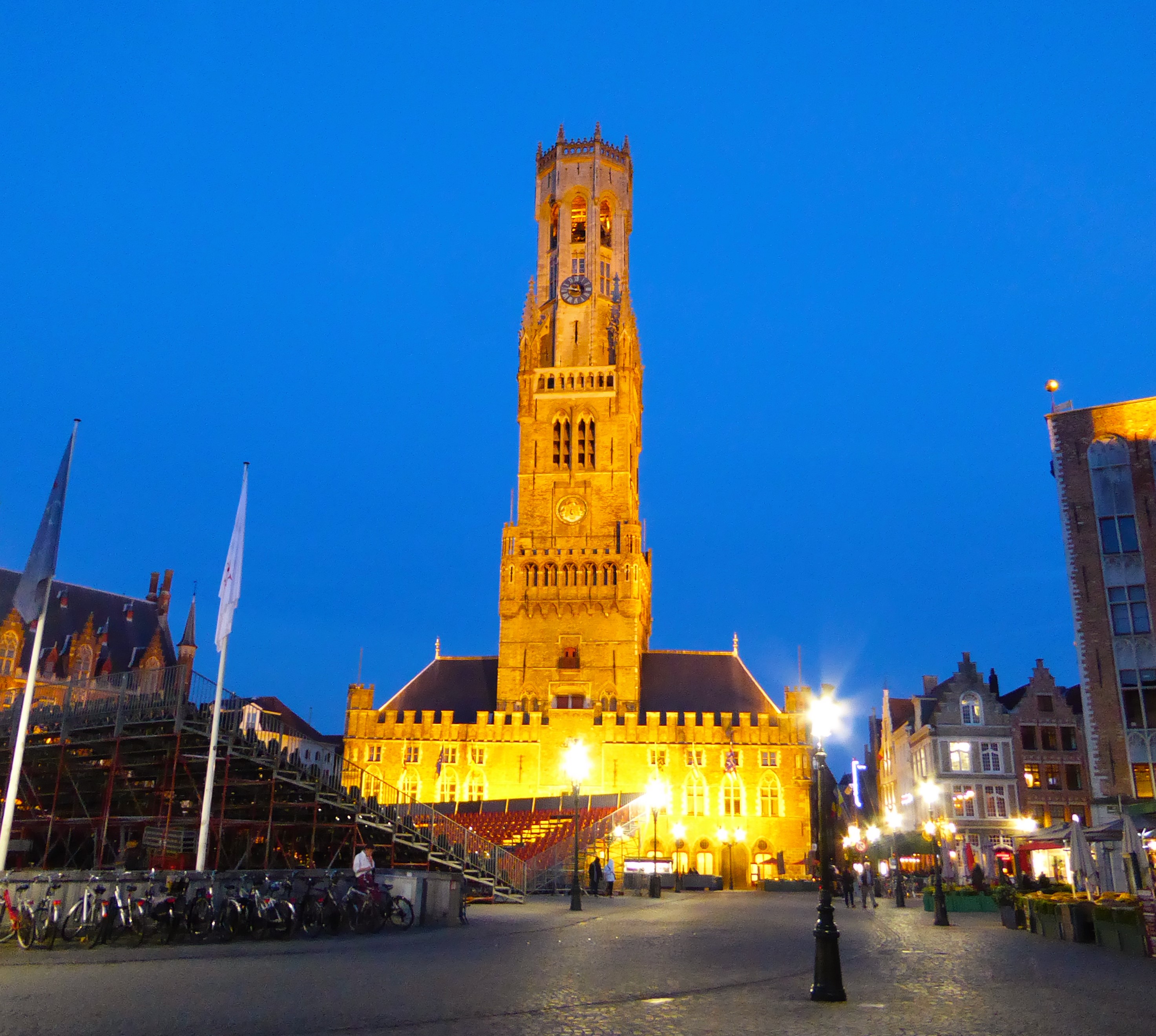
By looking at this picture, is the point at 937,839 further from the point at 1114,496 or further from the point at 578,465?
the point at 578,465

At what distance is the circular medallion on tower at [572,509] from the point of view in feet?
204

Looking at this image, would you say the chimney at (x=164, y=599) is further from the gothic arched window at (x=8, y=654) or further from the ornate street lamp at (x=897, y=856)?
the ornate street lamp at (x=897, y=856)

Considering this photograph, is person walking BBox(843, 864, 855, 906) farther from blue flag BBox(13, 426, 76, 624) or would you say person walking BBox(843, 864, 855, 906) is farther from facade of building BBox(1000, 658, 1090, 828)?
blue flag BBox(13, 426, 76, 624)

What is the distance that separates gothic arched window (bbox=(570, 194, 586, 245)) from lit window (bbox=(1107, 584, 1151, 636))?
46577 mm

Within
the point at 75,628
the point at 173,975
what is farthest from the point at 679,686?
the point at 173,975

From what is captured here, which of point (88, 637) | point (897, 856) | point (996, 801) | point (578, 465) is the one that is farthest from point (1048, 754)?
point (88, 637)

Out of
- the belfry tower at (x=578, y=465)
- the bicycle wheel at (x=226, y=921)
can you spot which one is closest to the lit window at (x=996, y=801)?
the belfry tower at (x=578, y=465)

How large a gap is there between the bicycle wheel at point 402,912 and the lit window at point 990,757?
115ft

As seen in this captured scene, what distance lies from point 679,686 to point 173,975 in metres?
48.9

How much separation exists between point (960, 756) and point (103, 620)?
5580cm

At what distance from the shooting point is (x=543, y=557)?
6003cm

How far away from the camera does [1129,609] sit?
36531 millimetres

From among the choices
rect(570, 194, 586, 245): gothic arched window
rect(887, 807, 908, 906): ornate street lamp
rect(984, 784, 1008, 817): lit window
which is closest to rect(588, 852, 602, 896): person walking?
rect(887, 807, 908, 906): ornate street lamp

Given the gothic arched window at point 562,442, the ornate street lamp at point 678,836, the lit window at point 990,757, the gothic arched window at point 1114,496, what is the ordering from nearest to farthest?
the gothic arched window at point 1114,496 < the lit window at point 990,757 < the ornate street lamp at point 678,836 < the gothic arched window at point 562,442
